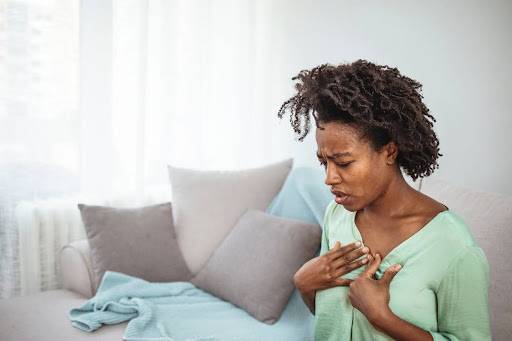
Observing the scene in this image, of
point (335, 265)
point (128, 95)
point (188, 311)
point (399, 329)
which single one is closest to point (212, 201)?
point (188, 311)

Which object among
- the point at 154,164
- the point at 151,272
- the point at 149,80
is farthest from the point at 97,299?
the point at 149,80

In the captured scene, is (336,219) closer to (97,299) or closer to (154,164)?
(97,299)

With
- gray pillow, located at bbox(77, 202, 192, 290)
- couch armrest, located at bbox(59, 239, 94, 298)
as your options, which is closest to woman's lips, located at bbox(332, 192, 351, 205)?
gray pillow, located at bbox(77, 202, 192, 290)

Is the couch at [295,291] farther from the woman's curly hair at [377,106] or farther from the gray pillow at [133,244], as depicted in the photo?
the woman's curly hair at [377,106]

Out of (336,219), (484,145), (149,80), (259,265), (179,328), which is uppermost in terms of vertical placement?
(149,80)

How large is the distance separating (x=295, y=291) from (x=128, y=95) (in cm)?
125

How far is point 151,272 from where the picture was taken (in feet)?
7.66

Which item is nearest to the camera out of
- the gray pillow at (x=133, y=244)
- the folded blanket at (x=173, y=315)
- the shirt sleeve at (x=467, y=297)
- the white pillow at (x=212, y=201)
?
the shirt sleeve at (x=467, y=297)

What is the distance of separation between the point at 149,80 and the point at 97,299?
1.17 m

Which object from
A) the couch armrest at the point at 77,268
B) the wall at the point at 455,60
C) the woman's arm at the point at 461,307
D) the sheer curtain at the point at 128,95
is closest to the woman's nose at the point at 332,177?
the woman's arm at the point at 461,307

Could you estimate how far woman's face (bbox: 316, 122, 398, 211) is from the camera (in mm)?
1332

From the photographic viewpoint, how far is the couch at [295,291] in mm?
1599

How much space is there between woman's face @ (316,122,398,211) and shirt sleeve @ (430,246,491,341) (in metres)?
0.25

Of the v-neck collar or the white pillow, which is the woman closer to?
the v-neck collar
